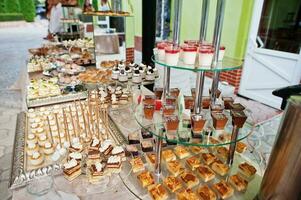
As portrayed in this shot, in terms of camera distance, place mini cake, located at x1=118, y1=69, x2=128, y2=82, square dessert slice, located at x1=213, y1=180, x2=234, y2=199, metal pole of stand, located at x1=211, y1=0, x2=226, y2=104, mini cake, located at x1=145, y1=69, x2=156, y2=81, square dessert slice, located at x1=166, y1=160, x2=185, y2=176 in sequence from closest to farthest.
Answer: metal pole of stand, located at x1=211, y1=0, x2=226, y2=104
square dessert slice, located at x1=213, y1=180, x2=234, y2=199
square dessert slice, located at x1=166, y1=160, x2=185, y2=176
mini cake, located at x1=118, y1=69, x2=128, y2=82
mini cake, located at x1=145, y1=69, x2=156, y2=81

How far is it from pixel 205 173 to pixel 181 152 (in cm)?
20

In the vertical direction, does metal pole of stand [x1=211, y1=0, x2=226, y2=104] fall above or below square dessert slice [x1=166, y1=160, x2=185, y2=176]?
above

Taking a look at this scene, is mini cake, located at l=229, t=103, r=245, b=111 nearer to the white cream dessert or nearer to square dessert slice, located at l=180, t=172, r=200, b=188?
the white cream dessert

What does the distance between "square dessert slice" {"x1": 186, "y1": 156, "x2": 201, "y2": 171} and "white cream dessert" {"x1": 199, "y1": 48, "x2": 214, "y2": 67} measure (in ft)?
1.71

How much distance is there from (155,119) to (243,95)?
3124 millimetres

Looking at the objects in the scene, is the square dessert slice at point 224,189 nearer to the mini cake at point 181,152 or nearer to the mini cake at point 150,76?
the mini cake at point 181,152

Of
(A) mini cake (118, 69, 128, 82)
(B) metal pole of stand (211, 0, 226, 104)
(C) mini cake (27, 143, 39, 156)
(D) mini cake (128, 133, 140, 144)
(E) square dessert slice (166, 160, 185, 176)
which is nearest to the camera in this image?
(B) metal pole of stand (211, 0, 226, 104)

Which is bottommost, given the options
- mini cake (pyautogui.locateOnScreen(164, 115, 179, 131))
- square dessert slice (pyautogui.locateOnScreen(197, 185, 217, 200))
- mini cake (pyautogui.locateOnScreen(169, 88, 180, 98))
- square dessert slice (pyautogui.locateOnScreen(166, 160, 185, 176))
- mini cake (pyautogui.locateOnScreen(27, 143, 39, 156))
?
square dessert slice (pyautogui.locateOnScreen(197, 185, 217, 200))

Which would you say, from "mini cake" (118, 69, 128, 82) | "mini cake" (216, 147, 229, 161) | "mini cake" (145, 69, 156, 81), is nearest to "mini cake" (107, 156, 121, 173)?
"mini cake" (216, 147, 229, 161)

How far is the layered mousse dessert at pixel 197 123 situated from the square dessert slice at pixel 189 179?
0.23m

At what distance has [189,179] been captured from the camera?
1.08 metres

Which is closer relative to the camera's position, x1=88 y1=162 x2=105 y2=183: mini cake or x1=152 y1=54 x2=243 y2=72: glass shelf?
x1=152 y1=54 x2=243 y2=72: glass shelf

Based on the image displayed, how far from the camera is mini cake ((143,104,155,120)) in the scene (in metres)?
1.14

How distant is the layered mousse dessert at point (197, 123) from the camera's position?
103 centimetres
